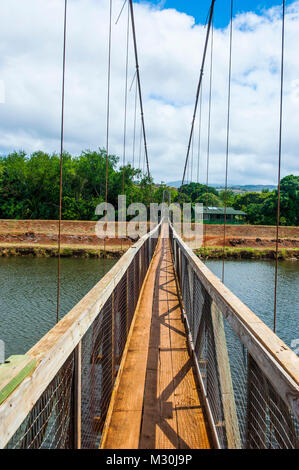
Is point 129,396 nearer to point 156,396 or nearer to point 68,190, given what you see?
point 156,396

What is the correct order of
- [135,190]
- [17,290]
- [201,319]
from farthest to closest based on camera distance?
[135,190] → [17,290] → [201,319]

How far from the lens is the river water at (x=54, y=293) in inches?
297

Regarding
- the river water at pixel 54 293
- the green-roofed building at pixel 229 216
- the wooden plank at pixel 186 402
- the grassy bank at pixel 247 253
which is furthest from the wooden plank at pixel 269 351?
the green-roofed building at pixel 229 216

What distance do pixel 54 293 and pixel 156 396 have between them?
10.4 m

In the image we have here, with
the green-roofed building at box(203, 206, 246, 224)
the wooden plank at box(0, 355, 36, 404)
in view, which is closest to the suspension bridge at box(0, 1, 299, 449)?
the wooden plank at box(0, 355, 36, 404)

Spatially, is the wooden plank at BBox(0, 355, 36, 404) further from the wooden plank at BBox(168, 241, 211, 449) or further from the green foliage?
the green foliage

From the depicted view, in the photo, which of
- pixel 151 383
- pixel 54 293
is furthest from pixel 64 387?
pixel 54 293

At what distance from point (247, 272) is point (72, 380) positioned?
17.3m

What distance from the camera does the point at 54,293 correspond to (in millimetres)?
11727

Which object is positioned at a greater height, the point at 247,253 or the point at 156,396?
the point at 156,396

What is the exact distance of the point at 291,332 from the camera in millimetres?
7637

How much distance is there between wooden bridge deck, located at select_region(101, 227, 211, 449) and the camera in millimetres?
1533
